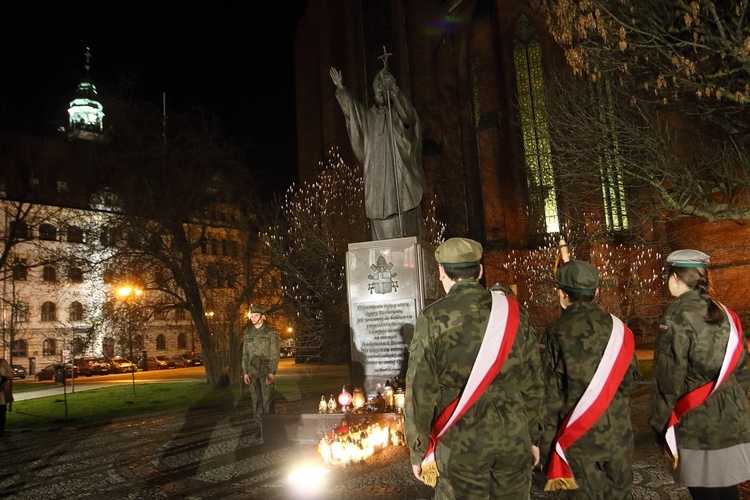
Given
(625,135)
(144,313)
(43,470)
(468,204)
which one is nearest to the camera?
(43,470)

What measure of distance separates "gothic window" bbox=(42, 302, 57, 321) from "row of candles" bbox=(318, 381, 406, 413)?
45.4m

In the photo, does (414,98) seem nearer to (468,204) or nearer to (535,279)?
(468,204)

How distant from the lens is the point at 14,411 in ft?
52.9

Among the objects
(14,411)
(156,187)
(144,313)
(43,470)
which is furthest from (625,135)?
(14,411)

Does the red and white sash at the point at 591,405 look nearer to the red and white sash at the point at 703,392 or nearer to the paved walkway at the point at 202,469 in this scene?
the red and white sash at the point at 703,392

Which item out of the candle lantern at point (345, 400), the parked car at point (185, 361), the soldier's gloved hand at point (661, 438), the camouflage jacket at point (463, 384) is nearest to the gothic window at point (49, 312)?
the parked car at point (185, 361)

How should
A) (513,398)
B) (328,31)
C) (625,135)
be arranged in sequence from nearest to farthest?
(513,398) → (625,135) → (328,31)

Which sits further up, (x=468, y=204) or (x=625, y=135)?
(x=468, y=204)

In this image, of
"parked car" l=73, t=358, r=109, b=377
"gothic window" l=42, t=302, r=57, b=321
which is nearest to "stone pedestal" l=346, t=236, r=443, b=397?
"parked car" l=73, t=358, r=109, b=377

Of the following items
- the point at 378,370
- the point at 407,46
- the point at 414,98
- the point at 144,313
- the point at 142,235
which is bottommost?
the point at 378,370

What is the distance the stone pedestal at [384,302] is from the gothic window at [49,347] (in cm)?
4467

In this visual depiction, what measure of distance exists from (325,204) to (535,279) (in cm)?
893

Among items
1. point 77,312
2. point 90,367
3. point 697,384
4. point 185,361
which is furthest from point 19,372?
point 697,384

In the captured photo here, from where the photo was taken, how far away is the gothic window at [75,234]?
18.1 m
